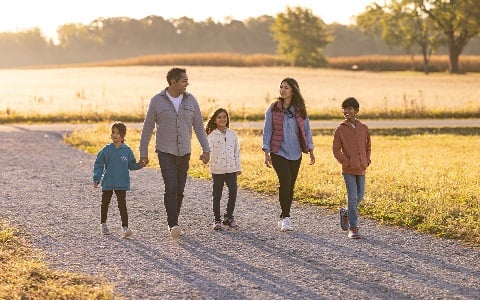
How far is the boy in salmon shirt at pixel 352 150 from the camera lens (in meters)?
8.61

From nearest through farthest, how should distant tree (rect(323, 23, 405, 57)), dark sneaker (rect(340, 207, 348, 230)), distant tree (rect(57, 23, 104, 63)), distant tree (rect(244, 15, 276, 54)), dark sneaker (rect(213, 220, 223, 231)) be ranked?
dark sneaker (rect(340, 207, 348, 230)), dark sneaker (rect(213, 220, 223, 231)), distant tree (rect(57, 23, 104, 63)), distant tree (rect(323, 23, 405, 57)), distant tree (rect(244, 15, 276, 54))

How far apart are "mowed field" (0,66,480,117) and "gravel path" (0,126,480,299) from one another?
2096cm

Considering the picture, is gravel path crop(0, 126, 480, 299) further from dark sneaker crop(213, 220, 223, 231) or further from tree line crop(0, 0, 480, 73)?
tree line crop(0, 0, 480, 73)

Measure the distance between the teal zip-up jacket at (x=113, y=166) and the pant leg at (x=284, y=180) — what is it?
1548 millimetres

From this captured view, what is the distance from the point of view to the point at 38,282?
22.0 feet

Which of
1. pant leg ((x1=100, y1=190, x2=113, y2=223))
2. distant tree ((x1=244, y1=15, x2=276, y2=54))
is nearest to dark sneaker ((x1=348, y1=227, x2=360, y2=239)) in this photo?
pant leg ((x1=100, y1=190, x2=113, y2=223))

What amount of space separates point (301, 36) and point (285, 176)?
78306 millimetres

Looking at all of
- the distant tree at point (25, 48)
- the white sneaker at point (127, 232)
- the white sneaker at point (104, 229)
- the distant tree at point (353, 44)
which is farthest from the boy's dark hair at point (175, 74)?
the distant tree at point (353, 44)

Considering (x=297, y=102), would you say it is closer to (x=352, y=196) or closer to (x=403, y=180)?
(x=352, y=196)

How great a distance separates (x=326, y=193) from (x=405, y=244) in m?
3.48

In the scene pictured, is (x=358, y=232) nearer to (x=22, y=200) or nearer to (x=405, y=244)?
(x=405, y=244)

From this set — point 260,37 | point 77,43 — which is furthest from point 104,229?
point 260,37

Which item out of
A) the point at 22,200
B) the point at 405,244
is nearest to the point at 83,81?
the point at 22,200

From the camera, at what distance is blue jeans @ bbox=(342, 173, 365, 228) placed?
8.75 meters
